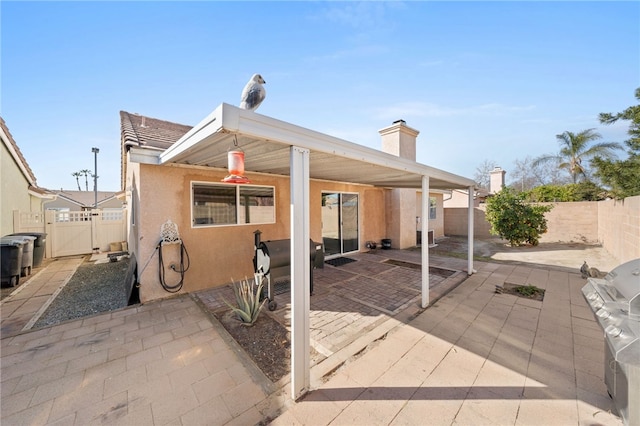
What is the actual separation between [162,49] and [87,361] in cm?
644

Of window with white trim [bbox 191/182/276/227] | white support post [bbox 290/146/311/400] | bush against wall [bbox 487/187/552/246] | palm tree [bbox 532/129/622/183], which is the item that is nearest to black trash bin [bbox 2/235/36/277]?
window with white trim [bbox 191/182/276/227]

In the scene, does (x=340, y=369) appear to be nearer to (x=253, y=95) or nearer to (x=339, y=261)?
(x=253, y=95)

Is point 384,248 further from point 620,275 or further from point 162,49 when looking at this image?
point 162,49

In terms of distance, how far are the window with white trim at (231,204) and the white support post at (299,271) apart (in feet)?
12.2

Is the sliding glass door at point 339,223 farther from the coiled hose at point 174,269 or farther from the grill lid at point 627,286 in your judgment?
the grill lid at point 627,286

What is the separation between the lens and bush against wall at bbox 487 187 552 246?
1053 cm

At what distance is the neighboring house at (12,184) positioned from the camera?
760 cm

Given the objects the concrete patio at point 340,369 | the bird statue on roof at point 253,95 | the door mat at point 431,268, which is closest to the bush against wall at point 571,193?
the door mat at point 431,268

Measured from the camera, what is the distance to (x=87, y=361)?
116 inches

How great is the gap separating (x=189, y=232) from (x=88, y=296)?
8.70ft

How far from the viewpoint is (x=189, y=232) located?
203 inches

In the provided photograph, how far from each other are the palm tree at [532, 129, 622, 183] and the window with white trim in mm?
24282

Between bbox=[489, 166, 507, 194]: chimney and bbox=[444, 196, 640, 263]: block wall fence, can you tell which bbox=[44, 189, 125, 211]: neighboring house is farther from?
bbox=[489, 166, 507, 194]: chimney

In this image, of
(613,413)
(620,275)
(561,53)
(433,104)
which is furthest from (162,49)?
(561,53)
